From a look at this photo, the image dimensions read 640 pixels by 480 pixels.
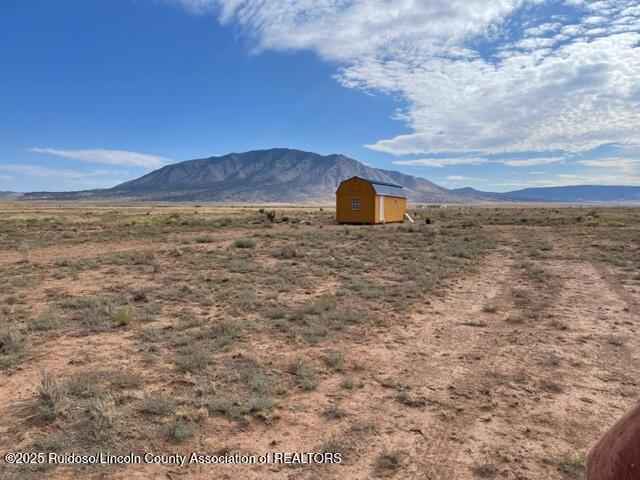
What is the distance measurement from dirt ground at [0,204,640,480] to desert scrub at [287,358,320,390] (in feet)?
0.09

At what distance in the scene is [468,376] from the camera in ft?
18.0

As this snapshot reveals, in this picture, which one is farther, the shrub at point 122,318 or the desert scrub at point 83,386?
the shrub at point 122,318

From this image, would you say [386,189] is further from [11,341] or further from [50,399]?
[50,399]

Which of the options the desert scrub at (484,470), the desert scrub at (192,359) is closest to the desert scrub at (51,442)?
the desert scrub at (192,359)

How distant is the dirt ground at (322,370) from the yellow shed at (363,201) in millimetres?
20991

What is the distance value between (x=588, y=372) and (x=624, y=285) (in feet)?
23.4

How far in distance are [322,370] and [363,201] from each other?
28404mm

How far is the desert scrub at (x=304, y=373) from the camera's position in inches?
204

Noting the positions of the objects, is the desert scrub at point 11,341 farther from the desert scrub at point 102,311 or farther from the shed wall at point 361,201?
the shed wall at point 361,201

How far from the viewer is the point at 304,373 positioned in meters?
5.46

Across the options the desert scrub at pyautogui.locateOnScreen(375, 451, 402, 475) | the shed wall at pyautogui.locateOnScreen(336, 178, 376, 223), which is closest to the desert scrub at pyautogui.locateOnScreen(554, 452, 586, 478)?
the desert scrub at pyautogui.locateOnScreen(375, 451, 402, 475)

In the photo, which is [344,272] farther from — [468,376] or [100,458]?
[100,458]

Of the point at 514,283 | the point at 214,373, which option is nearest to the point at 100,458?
the point at 214,373

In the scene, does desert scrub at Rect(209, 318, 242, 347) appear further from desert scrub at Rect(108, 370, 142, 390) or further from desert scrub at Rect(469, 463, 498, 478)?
desert scrub at Rect(469, 463, 498, 478)
